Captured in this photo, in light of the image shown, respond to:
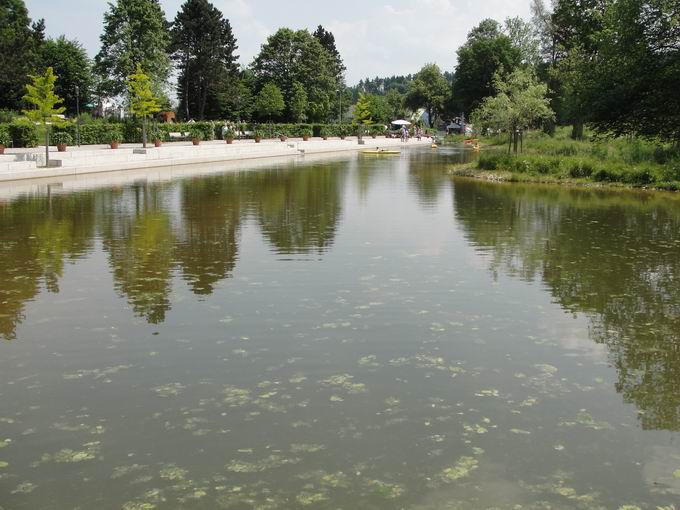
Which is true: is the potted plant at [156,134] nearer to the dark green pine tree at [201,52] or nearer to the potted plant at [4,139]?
the potted plant at [4,139]

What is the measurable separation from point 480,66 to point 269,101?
116 feet

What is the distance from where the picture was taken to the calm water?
5871 mm

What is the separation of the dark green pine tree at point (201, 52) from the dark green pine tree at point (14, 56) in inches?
605

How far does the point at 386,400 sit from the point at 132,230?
12572mm

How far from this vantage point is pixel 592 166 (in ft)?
111

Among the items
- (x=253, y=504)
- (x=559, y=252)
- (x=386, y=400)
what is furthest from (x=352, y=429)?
(x=559, y=252)

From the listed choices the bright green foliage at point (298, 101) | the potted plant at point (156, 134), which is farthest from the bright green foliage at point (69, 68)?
the bright green foliage at point (298, 101)

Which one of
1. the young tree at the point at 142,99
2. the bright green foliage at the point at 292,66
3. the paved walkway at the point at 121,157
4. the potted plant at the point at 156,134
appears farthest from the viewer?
the bright green foliage at the point at 292,66

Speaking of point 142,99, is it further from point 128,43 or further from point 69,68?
point 69,68

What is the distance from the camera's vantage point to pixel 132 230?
1825 cm

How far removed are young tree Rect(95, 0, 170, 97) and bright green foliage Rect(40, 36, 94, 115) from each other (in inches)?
508

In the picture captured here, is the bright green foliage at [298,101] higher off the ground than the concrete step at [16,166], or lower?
higher

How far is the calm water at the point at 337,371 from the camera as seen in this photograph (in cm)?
587

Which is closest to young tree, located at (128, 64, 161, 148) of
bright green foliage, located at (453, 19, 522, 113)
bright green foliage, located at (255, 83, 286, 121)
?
bright green foliage, located at (255, 83, 286, 121)
